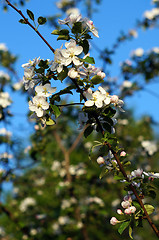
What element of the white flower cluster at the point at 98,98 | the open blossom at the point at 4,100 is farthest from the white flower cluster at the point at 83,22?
the open blossom at the point at 4,100

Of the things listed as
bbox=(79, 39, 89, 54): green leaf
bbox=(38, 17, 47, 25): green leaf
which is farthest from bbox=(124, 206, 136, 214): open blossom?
bbox=(38, 17, 47, 25): green leaf

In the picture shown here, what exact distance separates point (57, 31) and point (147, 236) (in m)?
6.75


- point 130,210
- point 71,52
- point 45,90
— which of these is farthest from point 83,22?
point 130,210

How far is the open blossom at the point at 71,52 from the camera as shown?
117 cm

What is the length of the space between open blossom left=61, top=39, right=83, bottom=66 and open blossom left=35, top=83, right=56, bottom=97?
0.11 meters

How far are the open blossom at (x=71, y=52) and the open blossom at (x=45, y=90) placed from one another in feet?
0.37

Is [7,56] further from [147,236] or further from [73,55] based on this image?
[147,236]

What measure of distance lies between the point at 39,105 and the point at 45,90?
6 centimetres

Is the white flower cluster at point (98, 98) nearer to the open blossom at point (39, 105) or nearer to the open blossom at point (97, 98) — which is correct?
the open blossom at point (97, 98)

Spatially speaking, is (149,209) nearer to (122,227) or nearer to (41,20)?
(122,227)

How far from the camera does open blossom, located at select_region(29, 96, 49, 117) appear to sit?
120 cm

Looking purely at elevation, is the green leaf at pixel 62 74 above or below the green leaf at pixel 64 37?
below

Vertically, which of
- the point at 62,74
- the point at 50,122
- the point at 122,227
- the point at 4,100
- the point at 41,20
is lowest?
the point at 122,227

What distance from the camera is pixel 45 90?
1211mm
